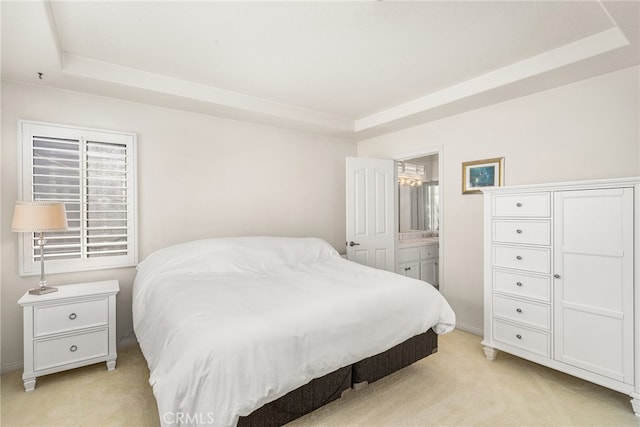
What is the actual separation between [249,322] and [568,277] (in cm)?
226

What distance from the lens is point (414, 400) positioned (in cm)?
205

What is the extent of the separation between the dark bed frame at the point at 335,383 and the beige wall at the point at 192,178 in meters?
2.05

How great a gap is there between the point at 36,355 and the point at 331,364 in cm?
218

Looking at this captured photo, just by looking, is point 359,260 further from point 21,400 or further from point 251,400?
point 21,400

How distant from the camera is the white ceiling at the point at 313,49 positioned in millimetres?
1817

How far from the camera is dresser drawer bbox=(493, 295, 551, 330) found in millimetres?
2303

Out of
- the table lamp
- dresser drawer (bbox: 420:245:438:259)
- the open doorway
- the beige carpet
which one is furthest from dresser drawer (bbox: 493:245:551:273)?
the table lamp

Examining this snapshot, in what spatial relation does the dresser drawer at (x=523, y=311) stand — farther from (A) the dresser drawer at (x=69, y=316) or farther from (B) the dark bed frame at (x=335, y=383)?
(A) the dresser drawer at (x=69, y=316)

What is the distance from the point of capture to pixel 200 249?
9.11 feet

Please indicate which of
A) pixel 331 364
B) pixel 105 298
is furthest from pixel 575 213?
pixel 105 298

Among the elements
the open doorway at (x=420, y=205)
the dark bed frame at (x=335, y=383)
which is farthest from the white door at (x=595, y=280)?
the open doorway at (x=420, y=205)

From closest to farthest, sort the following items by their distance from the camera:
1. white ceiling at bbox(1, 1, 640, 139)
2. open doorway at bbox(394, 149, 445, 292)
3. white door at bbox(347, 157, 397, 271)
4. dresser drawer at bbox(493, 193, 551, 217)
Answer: white ceiling at bbox(1, 1, 640, 139), dresser drawer at bbox(493, 193, 551, 217), white door at bbox(347, 157, 397, 271), open doorway at bbox(394, 149, 445, 292)

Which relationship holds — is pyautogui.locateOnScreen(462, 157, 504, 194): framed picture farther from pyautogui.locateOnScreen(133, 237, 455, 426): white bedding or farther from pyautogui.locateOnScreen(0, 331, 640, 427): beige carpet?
pyautogui.locateOnScreen(0, 331, 640, 427): beige carpet

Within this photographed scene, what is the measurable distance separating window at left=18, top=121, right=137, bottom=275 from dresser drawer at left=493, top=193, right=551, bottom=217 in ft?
10.9
